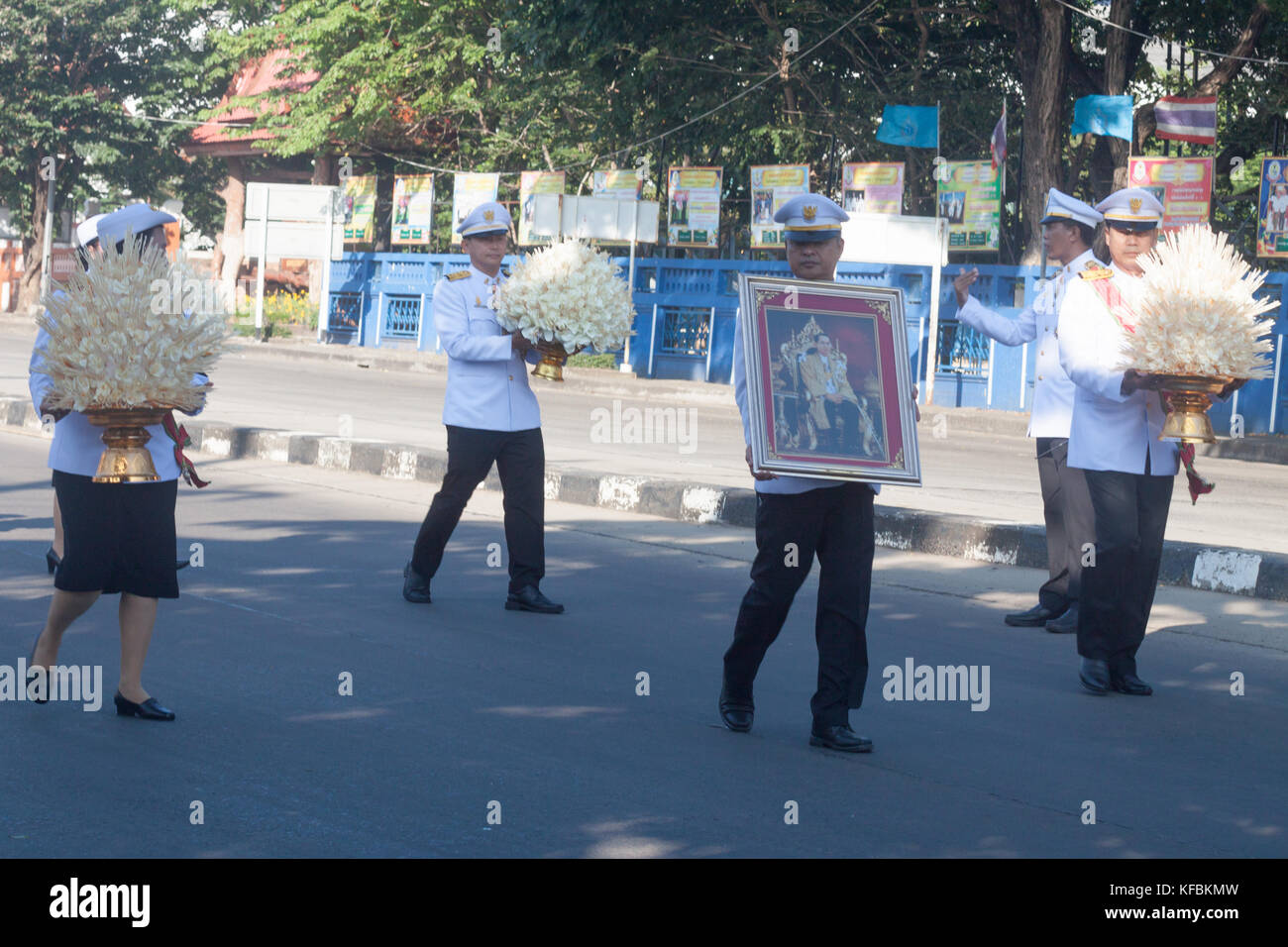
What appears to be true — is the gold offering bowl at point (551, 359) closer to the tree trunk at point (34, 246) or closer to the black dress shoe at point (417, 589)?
the black dress shoe at point (417, 589)

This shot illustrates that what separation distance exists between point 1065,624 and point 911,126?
16.2 m

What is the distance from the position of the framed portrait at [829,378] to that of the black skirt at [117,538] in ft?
6.76

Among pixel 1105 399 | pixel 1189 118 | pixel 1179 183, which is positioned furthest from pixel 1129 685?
pixel 1189 118

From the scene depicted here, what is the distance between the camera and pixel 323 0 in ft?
110

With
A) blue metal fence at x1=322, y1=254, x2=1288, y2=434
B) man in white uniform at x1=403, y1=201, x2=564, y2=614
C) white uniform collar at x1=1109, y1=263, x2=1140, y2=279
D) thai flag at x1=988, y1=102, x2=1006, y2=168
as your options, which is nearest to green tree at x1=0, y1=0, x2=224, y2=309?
blue metal fence at x1=322, y1=254, x2=1288, y2=434

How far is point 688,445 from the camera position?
16484 millimetres

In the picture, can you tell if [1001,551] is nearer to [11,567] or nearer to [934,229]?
[11,567]

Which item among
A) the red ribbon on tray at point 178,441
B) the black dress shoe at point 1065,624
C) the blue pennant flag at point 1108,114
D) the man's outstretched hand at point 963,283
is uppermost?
the blue pennant flag at point 1108,114

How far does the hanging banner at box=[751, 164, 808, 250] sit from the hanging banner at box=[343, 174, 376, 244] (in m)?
12.2

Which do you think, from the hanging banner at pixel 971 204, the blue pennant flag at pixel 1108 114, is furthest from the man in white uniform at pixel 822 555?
the hanging banner at pixel 971 204

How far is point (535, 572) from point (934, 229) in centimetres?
1477

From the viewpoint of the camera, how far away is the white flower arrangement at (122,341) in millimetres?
5141

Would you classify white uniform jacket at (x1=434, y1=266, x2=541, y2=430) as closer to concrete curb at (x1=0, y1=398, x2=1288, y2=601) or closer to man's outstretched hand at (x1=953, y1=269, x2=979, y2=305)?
man's outstretched hand at (x1=953, y1=269, x2=979, y2=305)
